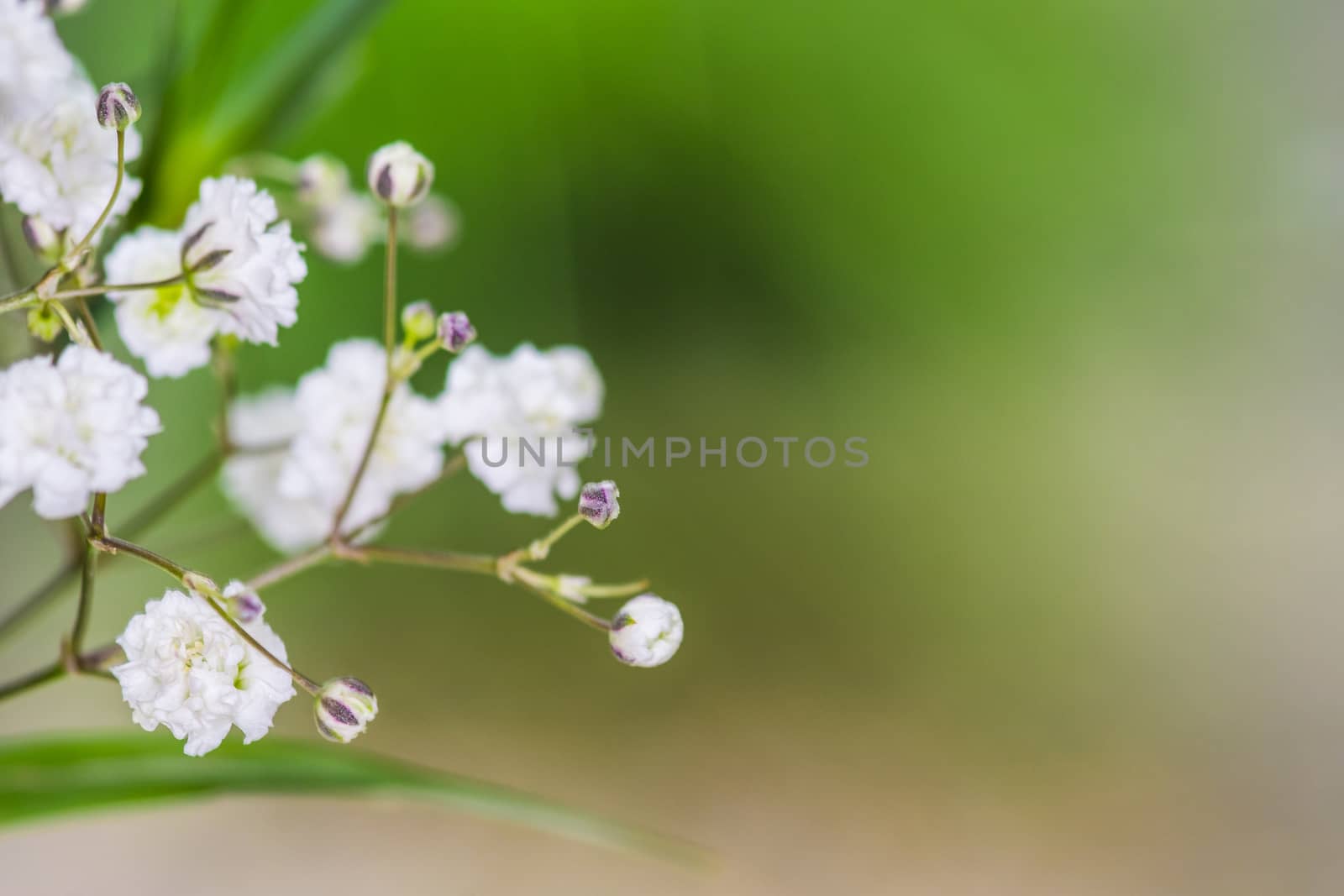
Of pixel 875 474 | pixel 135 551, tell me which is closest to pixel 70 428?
pixel 135 551

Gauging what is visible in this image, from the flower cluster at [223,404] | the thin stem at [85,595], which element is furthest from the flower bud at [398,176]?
the thin stem at [85,595]

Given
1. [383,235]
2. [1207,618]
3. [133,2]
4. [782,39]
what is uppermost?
[782,39]

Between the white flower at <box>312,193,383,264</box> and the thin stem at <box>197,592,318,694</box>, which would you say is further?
the white flower at <box>312,193,383,264</box>

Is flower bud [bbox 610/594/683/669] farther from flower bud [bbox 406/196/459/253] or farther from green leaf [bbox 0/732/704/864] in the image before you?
flower bud [bbox 406/196/459/253]

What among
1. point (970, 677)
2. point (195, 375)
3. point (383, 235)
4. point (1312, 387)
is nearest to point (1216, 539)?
point (1312, 387)

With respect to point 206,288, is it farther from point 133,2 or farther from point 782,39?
point 782,39

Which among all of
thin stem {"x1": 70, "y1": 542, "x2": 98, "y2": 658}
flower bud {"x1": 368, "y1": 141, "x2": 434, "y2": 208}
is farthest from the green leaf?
flower bud {"x1": 368, "y1": 141, "x2": 434, "y2": 208}
